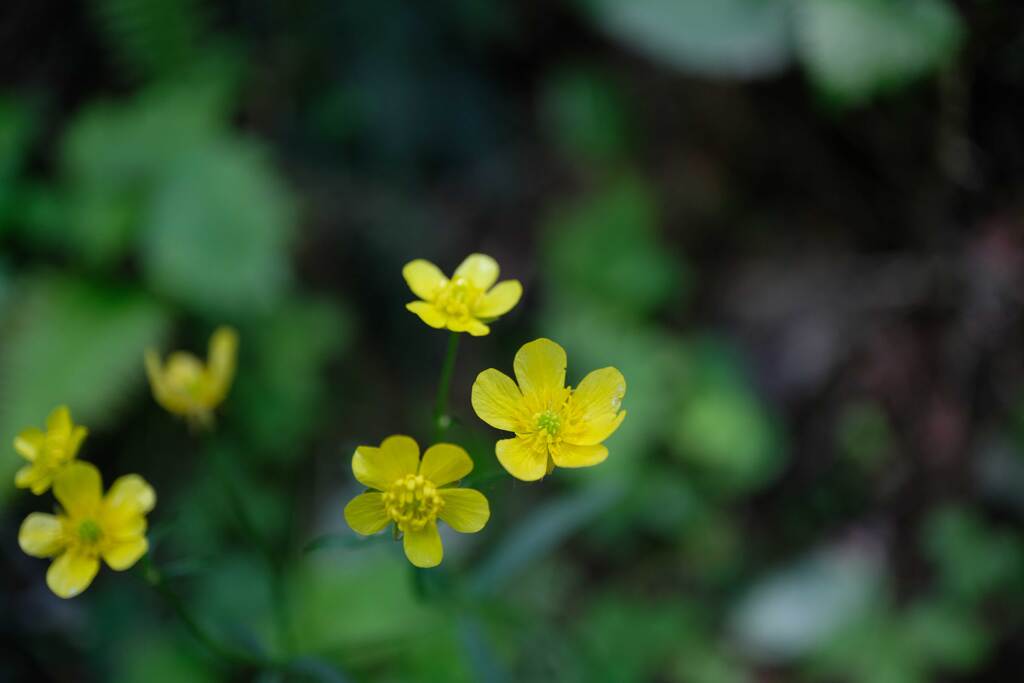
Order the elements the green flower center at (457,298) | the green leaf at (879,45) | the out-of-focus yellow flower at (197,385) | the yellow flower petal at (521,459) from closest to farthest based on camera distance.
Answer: the yellow flower petal at (521,459) → the green flower center at (457,298) → the out-of-focus yellow flower at (197,385) → the green leaf at (879,45)

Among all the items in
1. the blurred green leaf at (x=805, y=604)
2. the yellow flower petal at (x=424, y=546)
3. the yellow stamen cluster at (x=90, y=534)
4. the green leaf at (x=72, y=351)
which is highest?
the green leaf at (x=72, y=351)

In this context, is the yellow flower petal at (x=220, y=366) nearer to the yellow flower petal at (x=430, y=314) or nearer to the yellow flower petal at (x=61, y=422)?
the yellow flower petal at (x=61, y=422)

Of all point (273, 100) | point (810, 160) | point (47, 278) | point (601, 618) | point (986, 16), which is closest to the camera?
point (986, 16)

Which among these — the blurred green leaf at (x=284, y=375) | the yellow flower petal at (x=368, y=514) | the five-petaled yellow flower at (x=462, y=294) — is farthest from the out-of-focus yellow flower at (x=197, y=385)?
the blurred green leaf at (x=284, y=375)

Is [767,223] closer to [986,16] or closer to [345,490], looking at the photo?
[986,16]

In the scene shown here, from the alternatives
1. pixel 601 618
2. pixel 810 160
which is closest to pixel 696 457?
pixel 601 618

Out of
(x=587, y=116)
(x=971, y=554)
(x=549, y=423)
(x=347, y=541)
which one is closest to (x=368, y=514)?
(x=347, y=541)
